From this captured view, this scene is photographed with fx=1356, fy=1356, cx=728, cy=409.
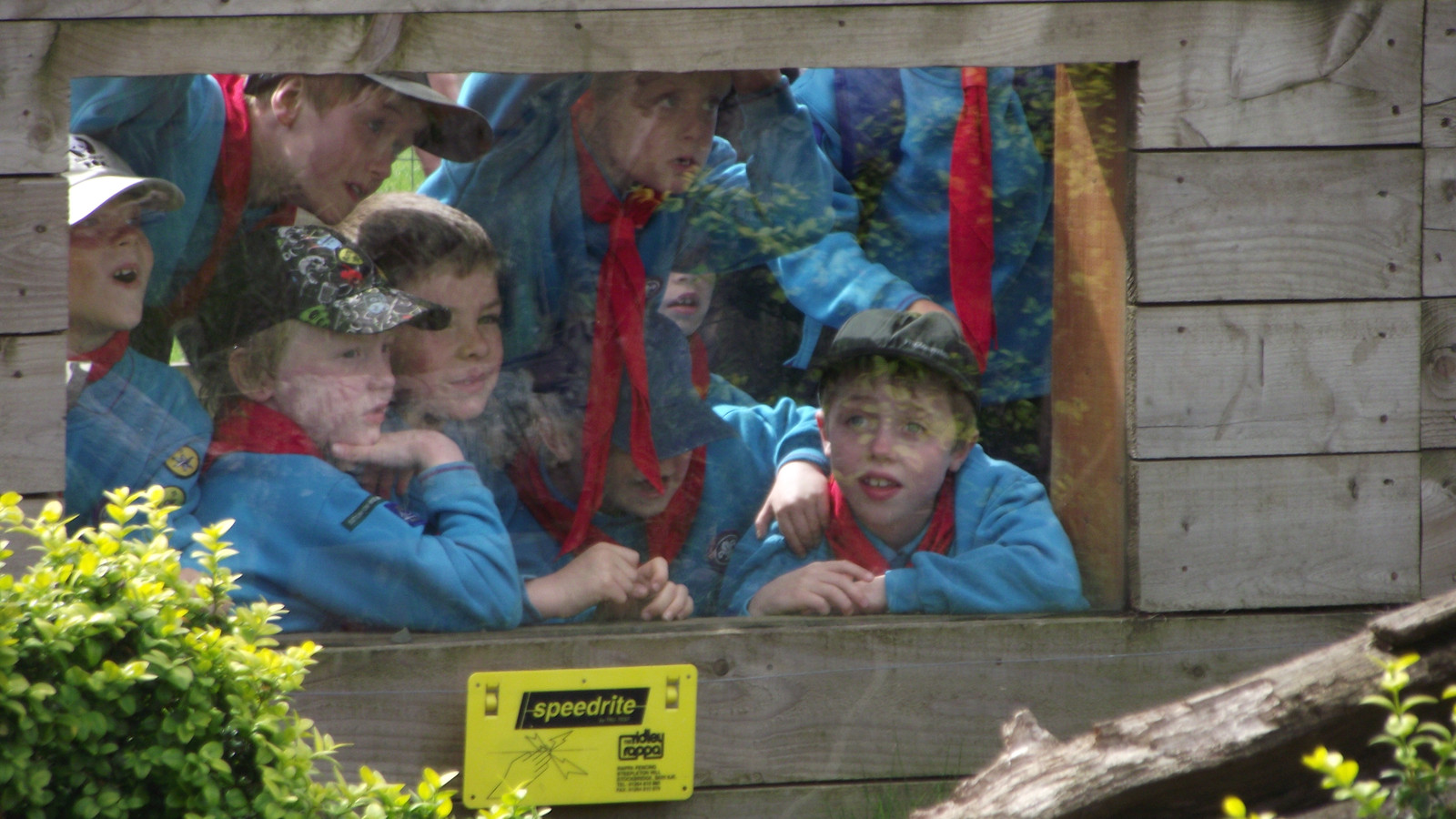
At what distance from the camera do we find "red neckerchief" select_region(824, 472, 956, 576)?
2.45 meters

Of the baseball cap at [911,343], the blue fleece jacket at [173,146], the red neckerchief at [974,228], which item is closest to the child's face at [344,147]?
the blue fleece jacket at [173,146]

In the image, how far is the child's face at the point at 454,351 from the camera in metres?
2.29

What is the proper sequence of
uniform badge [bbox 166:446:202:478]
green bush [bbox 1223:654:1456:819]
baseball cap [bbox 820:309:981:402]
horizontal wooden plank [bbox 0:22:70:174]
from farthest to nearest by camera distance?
baseball cap [bbox 820:309:981:402], uniform badge [bbox 166:446:202:478], horizontal wooden plank [bbox 0:22:70:174], green bush [bbox 1223:654:1456:819]

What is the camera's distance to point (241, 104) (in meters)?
2.20

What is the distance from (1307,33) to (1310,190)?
0.28m

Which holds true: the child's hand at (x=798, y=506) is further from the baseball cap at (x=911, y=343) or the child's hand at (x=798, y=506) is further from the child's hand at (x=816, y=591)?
the baseball cap at (x=911, y=343)

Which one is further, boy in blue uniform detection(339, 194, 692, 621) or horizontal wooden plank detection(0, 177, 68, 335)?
boy in blue uniform detection(339, 194, 692, 621)

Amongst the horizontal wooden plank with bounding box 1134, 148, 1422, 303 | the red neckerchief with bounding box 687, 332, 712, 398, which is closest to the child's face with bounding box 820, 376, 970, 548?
the red neckerchief with bounding box 687, 332, 712, 398

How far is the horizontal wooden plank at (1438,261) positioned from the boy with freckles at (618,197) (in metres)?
1.10

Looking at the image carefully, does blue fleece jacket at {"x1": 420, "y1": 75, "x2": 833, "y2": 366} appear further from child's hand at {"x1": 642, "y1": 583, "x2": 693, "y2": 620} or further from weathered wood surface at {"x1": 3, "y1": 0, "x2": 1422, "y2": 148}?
child's hand at {"x1": 642, "y1": 583, "x2": 693, "y2": 620}

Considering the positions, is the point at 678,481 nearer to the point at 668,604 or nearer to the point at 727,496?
the point at 727,496

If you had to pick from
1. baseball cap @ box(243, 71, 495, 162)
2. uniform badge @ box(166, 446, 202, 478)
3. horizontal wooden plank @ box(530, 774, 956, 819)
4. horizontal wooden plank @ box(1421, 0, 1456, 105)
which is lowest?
horizontal wooden plank @ box(530, 774, 956, 819)

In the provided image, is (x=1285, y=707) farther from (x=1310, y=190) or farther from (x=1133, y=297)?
(x=1310, y=190)

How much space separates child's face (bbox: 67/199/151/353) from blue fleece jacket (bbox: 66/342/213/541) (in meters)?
0.06
